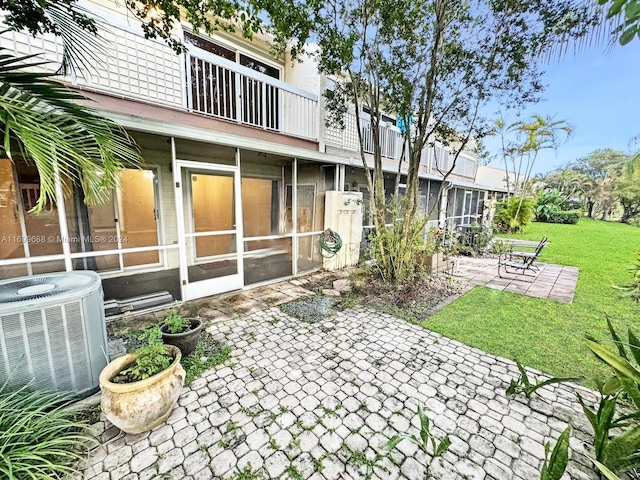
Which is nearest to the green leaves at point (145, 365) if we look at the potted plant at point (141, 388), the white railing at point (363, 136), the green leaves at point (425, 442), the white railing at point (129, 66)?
the potted plant at point (141, 388)

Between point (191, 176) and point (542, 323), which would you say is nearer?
point (542, 323)

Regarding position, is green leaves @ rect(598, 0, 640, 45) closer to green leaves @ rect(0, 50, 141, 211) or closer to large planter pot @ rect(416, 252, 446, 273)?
green leaves @ rect(0, 50, 141, 211)

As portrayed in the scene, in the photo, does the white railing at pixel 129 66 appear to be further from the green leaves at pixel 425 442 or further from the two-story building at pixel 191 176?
the green leaves at pixel 425 442

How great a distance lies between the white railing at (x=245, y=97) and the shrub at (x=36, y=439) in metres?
5.16

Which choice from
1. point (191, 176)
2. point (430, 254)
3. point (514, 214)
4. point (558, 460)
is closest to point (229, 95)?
point (191, 176)

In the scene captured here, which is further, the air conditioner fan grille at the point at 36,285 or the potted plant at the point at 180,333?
the potted plant at the point at 180,333

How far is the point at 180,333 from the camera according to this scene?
3.05m

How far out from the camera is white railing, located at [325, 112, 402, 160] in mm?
7616

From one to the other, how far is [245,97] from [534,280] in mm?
8530

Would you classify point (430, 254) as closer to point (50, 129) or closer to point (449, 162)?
point (50, 129)

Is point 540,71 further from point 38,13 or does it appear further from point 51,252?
point 51,252

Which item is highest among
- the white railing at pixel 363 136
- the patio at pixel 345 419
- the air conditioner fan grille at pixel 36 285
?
the white railing at pixel 363 136

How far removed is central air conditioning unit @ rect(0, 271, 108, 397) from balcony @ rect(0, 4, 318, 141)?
289 centimetres

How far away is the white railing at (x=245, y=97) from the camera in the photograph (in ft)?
17.9
